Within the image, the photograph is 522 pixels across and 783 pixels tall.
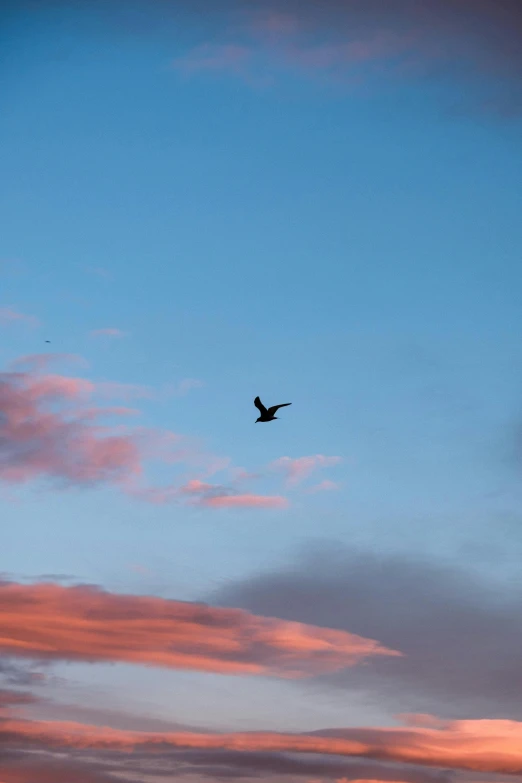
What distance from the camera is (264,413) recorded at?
37.2m
